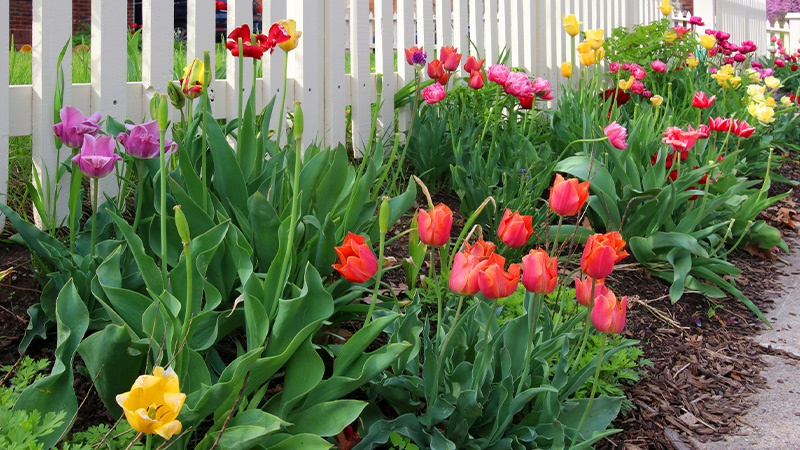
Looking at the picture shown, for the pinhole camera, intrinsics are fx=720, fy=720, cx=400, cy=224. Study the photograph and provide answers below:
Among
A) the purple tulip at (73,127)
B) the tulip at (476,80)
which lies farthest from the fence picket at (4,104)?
the tulip at (476,80)

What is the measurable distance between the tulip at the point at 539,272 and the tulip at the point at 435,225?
157 mm

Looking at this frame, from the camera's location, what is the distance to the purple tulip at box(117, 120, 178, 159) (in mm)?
1433

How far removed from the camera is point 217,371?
1.47 metres

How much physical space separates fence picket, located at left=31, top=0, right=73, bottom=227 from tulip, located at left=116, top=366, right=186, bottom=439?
1.35m

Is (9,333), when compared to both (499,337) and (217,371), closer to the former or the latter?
(217,371)

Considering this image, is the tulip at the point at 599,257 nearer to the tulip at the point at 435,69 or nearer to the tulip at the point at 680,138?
the tulip at the point at 680,138

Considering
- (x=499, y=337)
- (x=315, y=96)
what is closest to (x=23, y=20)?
(x=315, y=96)

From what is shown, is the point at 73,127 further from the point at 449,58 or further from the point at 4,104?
the point at 449,58

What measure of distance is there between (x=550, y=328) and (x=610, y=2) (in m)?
5.10

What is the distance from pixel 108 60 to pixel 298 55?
0.84 metres

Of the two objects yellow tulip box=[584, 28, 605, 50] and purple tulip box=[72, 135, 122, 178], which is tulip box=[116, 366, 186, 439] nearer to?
purple tulip box=[72, 135, 122, 178]

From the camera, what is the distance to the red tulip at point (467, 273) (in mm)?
1178

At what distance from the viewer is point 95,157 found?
1.42 m

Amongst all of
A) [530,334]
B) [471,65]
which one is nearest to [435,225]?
[530,334]
